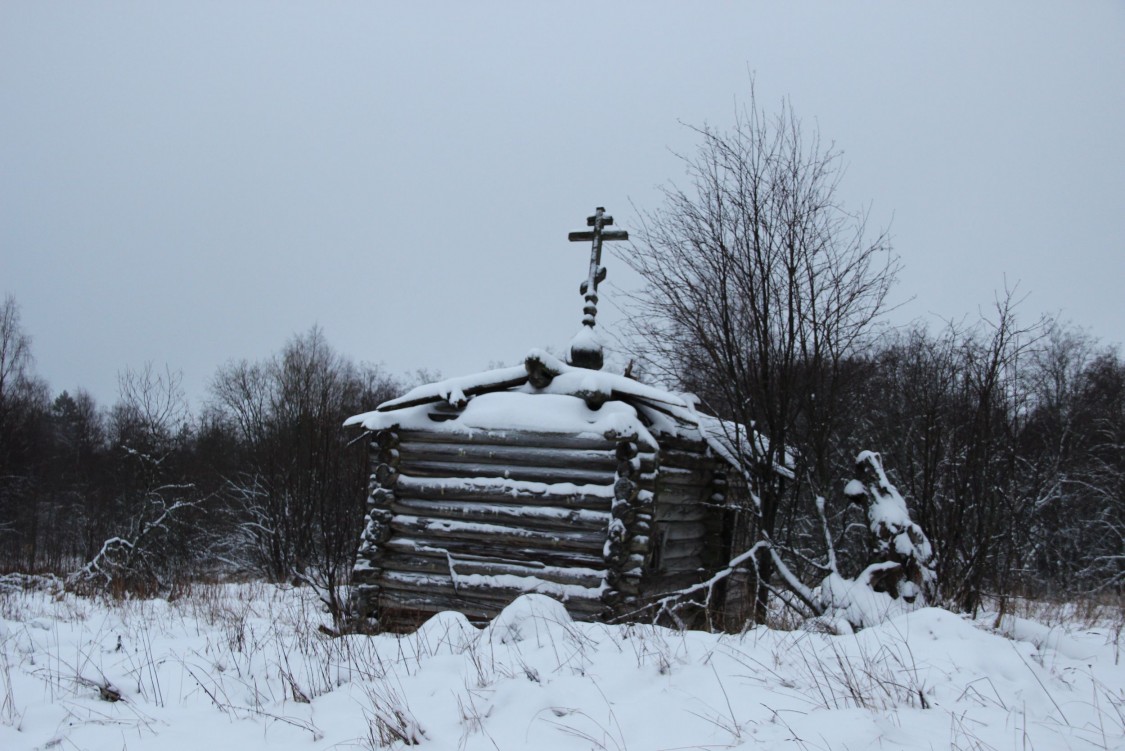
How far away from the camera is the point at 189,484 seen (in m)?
15.9

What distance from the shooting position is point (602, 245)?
1050 cm

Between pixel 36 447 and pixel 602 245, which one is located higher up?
pixel 602 245

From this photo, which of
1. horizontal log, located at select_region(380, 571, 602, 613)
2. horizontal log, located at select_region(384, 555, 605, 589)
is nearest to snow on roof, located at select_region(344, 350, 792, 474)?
horizontal log, located at select_region(384, 555, 605, 589)

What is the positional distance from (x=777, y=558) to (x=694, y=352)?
2.94m

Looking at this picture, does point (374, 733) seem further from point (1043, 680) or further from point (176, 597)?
point (176, 597)

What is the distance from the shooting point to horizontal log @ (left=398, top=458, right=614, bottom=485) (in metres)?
8.30

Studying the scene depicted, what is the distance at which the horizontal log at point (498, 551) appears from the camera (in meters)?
8.05

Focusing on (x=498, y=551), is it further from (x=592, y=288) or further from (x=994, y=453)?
(x=994, y=453)

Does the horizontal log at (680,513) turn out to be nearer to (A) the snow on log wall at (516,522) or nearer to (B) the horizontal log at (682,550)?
(A) the snow on log wall at (516,522)

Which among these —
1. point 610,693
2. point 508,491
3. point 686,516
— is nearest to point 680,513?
point 686,516

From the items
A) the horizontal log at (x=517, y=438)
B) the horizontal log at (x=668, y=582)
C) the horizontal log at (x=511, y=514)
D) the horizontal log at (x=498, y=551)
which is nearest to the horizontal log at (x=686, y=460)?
the horizontal log at (x=517, y=438)

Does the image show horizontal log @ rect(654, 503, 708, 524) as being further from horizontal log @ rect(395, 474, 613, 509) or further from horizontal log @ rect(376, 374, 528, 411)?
horizontal log @ rect(376, 374, 528, 411)

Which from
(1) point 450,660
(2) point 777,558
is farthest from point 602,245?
(1) point 450,660

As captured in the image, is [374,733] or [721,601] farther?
[721,601]
